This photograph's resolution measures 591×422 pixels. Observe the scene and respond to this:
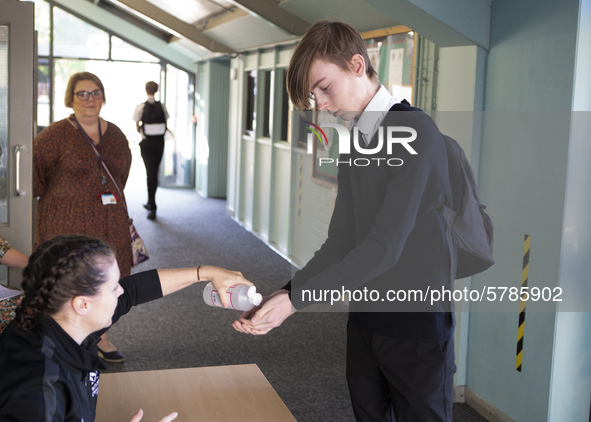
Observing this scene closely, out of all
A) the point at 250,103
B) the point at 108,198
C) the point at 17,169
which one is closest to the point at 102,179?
the point at 108,198

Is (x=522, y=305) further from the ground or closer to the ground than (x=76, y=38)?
closer to the ground

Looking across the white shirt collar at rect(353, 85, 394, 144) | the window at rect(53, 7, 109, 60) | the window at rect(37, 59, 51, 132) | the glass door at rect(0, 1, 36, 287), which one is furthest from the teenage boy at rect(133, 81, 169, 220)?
the white shirt collar at rect(353, 85, 394, 144)

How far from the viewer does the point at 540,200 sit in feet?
9.07

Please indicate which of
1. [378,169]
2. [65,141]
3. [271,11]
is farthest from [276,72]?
[378,169]

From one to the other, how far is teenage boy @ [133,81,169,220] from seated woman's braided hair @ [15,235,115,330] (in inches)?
296

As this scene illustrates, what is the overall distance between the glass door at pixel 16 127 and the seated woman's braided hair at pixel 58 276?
6.92ft

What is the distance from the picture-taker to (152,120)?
888 cm

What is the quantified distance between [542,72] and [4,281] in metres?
2.92

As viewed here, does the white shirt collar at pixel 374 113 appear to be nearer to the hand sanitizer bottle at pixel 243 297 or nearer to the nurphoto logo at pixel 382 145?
the nurphoto logo at pixel 382 145

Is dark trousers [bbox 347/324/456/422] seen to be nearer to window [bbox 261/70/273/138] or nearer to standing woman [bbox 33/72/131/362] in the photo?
standing woman [bbox 33/72/131/362]

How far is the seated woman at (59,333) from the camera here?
1263mm

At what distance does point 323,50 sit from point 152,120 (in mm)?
7652

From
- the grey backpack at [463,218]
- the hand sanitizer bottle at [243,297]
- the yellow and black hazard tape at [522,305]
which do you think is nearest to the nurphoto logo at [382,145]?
the grey backpack at [463,218]

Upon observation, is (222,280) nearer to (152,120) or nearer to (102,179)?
(102,179)
